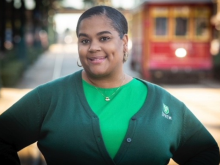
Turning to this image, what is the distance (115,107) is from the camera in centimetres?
236

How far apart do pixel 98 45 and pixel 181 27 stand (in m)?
14.8

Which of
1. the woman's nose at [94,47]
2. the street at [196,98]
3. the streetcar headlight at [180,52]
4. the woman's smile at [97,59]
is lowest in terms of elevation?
the street at [196,98]

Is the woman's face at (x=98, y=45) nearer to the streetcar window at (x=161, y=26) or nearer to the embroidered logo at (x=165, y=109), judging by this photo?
the embroidered logo at (x=165, y=109)

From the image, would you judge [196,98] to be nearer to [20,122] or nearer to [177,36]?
[177,36]

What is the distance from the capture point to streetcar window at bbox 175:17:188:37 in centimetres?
1675

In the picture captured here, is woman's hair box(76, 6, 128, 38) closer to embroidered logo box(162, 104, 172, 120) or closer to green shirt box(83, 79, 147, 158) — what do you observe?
green shirt box(83, 79, 147, 158)

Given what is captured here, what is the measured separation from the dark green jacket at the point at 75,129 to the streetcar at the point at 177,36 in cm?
1428

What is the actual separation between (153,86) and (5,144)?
0.79 m

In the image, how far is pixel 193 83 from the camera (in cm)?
1809

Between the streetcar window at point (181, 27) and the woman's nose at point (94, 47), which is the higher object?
the woman's nose at point (94, 47)

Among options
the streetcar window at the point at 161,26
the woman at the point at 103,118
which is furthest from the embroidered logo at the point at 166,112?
the streetcar window at the point at 161,26

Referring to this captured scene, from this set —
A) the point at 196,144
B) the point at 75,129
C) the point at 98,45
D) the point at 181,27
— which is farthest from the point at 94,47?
the point at 181,27

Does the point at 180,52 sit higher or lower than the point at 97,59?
lower

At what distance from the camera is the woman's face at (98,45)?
2375 millimetres
